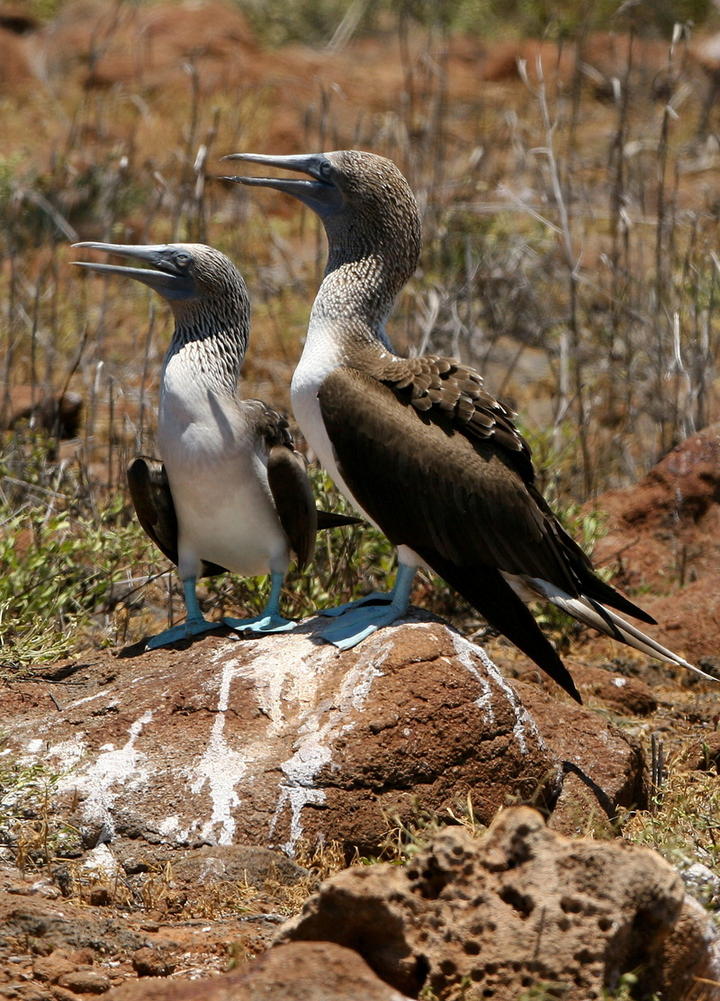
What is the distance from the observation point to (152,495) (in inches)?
179

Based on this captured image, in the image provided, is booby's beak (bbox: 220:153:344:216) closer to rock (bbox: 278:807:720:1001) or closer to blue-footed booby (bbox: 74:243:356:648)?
blue-footed booby (bbox: 74:243:356:648)

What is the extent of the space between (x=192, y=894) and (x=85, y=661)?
1238 millimetres

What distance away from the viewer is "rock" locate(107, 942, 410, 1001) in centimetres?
242

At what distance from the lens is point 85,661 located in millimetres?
4605

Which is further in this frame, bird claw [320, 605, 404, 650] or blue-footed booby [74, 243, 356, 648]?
blue-footed booby [74, 243, 356, 648]

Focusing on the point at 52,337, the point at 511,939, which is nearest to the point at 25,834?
the point at 511,939

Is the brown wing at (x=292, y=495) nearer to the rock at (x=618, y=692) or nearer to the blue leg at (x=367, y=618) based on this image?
the blue leg at (x=367, y=618)

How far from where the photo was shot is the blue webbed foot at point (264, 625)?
4.38 metres

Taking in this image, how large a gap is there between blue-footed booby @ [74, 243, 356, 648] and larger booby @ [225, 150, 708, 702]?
0.63 ft

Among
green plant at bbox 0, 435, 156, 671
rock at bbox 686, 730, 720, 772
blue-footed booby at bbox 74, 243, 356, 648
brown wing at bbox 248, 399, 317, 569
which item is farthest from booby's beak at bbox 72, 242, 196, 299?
rock at bbox 686, 730, 720, 772

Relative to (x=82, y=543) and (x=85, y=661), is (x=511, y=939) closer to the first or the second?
(x=85, y=661)

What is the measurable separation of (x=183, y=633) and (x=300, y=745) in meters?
0.75

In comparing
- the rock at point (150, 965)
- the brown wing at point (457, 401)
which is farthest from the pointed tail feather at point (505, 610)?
the rock at point (150, 965)

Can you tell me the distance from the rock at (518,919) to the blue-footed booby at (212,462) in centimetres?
167
